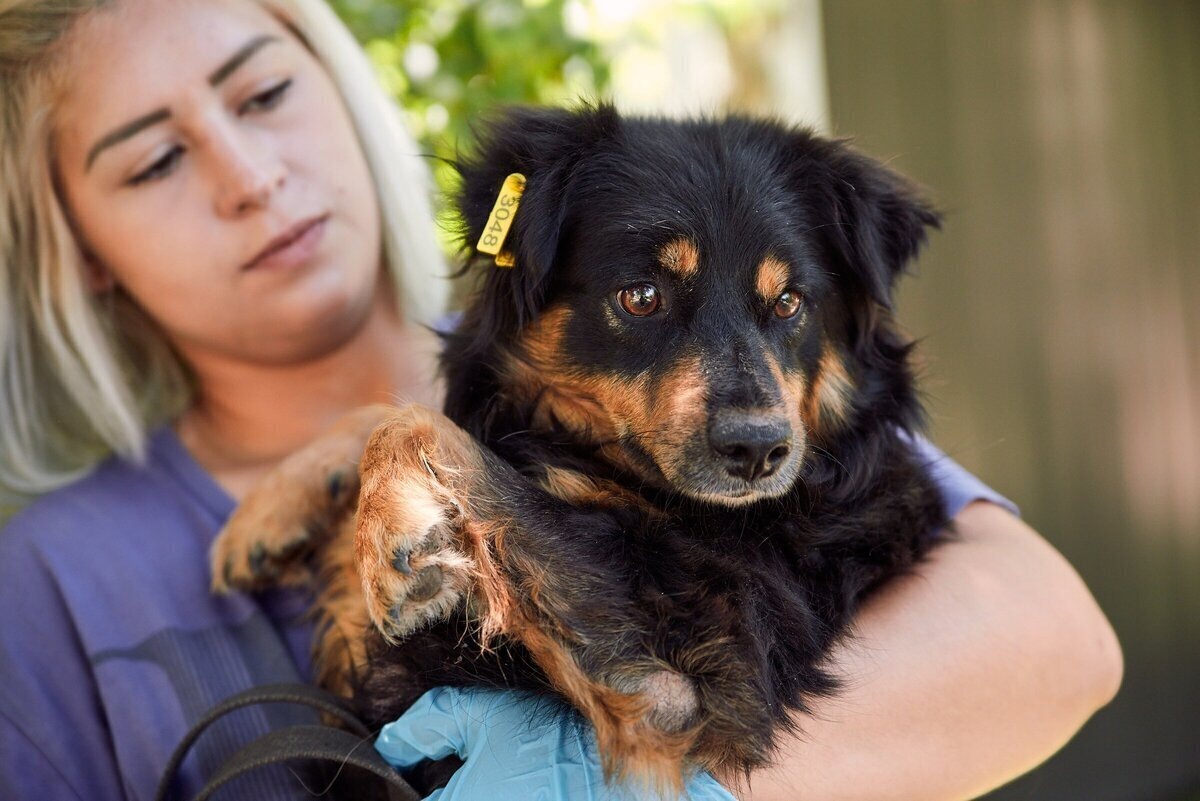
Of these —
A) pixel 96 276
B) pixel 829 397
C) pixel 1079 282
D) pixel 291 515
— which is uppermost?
pixel 96 276

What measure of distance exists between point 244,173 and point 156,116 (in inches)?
10.1

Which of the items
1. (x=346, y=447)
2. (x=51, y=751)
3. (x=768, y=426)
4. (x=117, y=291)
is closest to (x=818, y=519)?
(x=768, y=426)

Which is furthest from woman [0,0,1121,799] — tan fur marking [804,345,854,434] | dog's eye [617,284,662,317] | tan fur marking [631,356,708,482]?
dog's eye [617,284,662,317]

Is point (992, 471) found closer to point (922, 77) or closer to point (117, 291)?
point (922, 77)

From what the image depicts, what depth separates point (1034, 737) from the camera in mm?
2059

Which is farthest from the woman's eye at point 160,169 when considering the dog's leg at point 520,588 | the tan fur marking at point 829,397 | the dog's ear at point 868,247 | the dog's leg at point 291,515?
the tan fur marking at point 829,397

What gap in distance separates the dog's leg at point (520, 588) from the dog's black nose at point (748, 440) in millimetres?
291

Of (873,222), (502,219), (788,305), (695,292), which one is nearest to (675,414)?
(695,292)

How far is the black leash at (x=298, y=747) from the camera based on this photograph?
1.82 metres

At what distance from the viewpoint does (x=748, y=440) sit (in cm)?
190

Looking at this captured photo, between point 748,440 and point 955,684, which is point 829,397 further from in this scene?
point 955,684

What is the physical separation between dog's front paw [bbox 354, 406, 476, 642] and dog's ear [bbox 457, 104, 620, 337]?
18.2 inches

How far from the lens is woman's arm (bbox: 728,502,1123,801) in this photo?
6.18ft

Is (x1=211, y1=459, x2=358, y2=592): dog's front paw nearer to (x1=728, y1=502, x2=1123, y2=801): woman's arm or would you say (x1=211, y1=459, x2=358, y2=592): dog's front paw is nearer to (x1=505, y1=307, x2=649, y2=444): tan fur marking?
(x1=505, y1=307, x2=649, y2=444): tan fur marking
